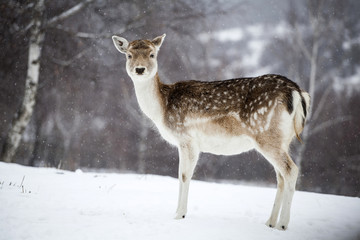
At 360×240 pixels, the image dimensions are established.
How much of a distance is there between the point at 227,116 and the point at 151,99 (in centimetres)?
103

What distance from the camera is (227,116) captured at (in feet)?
13.9

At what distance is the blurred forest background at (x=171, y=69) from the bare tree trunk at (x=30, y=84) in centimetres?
9

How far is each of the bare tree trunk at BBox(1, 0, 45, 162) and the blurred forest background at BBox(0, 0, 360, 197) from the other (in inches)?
3.7

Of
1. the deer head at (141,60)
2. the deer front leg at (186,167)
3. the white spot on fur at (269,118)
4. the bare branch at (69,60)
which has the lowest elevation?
the deer front leg at (186,167)

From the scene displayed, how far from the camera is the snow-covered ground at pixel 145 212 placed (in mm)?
3385

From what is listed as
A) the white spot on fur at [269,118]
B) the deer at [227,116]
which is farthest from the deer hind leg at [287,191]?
the white spot on fur at [269,118]

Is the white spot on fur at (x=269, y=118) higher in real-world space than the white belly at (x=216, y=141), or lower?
higher

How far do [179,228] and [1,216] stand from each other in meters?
1.71

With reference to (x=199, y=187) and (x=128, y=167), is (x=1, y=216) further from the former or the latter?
(x=128, y=167)

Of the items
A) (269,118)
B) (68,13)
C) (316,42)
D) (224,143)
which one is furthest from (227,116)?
(316,42)

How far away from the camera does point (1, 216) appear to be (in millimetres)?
3516

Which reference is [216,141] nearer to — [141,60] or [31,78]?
[141,60]

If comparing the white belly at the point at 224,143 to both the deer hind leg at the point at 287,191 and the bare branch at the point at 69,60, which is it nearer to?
the deer hind leg at the point at 287,191

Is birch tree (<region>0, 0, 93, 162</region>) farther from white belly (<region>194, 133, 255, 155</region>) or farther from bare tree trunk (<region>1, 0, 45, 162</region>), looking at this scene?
white belly (<region>194, 133, 255, 155</region>)
